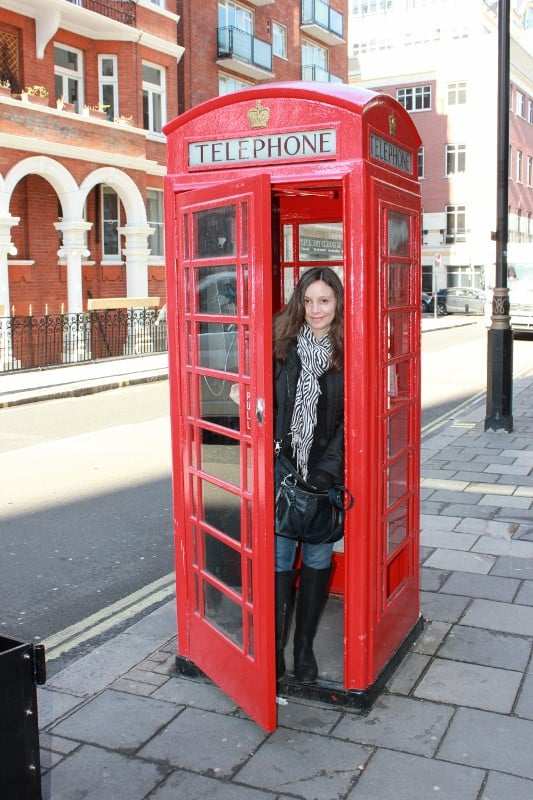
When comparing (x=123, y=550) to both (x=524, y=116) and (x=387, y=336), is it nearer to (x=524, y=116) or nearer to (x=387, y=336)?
(x=387, y=336)

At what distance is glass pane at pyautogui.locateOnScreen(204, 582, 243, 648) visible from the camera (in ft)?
11.9

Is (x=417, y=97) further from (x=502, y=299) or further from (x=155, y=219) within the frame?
(x=502, y=299)

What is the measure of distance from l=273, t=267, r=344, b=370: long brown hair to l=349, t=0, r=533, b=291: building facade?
45.2 m

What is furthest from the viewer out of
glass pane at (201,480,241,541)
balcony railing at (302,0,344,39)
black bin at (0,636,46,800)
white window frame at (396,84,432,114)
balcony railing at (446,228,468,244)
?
white window frame at (396,84,432,114)

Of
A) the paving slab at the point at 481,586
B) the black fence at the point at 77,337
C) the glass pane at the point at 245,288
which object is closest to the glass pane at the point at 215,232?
the glass pane at the point at 245,288

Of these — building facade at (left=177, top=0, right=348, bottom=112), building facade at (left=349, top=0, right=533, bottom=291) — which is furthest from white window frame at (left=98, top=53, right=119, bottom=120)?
building facade at (left=349, top=0, right=533, bottom=291)

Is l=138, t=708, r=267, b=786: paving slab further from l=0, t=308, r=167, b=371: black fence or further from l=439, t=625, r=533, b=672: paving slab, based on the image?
l=0, t=308, r=167, b=371: black fence

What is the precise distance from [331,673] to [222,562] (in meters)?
0.80

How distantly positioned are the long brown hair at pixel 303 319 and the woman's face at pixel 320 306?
0.07 feet

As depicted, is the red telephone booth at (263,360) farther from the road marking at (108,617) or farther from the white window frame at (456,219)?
the white window frame at (456,219)

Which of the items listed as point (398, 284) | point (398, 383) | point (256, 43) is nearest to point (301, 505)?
point (398, 383)

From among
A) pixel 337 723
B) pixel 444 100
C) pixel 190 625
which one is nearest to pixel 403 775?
pixel 337 723

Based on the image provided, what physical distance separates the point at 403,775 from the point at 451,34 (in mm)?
54448

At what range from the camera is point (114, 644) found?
4395 millimetres
